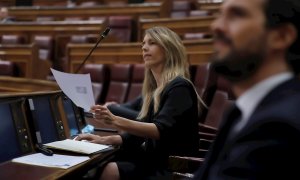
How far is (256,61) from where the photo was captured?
299 millimetres

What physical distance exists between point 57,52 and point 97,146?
1.74 meters

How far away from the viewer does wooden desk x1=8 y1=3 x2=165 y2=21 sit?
260 centimetres

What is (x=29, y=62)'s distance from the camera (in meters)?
1.97

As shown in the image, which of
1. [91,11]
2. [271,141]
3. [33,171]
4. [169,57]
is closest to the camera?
[271,141]

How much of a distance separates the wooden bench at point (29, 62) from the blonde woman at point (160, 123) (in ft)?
3.85

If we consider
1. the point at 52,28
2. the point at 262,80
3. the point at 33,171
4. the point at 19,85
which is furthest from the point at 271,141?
the point at 52,28

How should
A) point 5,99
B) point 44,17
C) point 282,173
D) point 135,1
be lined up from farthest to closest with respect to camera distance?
point 135,1
point 44,17
point 5,99
point 282,173

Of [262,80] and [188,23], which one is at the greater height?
[262,80]

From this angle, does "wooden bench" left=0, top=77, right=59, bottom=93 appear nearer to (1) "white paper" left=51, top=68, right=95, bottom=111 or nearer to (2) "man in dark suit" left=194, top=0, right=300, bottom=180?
(1) "white paper" left=51, top=68, right=95, bottom=111

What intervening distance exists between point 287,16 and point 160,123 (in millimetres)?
498

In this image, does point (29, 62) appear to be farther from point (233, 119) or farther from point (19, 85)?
point (233, 119)

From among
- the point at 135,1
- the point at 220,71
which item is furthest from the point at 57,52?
the point at 220,71

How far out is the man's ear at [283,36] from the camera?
301mm

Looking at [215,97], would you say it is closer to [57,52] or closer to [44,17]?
[57,52]
